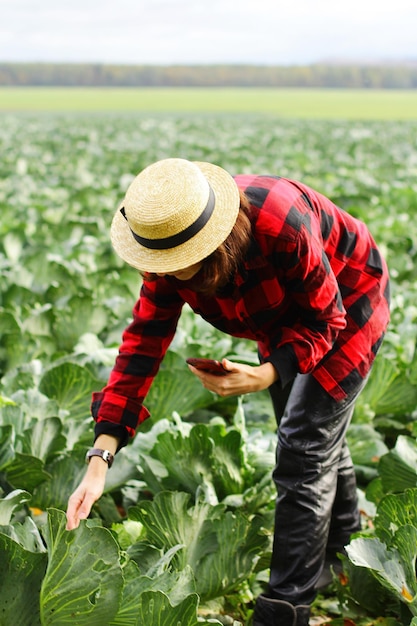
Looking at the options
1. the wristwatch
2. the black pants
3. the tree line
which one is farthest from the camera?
the tree line

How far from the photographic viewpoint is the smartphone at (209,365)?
72.7 inches

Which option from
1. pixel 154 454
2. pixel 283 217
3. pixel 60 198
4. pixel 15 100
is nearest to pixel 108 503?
pixel 154 454

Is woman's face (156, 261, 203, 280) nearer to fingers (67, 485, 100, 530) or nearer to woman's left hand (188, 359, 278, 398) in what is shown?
woman's left hand (188, 359, 278, 398)

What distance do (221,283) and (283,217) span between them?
0.21m

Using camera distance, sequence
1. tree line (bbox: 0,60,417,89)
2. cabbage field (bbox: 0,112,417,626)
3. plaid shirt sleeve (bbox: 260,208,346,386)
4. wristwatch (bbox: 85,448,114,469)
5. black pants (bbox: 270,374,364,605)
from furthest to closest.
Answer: tree line (bbox: 0,60,417,89) < black pants (bbox: 270,374,364,605) < wristwatch (bbox: 85,448,114,469) < plaid shirt sleeve (bbox: 260,208,346,386) < cabbage field (bbox: 0,112,417,626)

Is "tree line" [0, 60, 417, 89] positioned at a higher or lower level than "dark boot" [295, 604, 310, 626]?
lower

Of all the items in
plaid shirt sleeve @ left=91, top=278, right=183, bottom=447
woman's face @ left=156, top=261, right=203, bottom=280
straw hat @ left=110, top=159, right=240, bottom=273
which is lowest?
plaid shirt sleeve @ left=91, top=278, right=183, bottom=447

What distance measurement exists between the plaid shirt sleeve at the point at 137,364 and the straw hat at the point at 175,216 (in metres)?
0.30

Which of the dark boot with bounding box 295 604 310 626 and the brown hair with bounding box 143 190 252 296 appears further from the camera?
the dark boot with bounding box 295 604 310 626

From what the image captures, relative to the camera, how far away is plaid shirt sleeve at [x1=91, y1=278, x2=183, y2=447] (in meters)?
2.14

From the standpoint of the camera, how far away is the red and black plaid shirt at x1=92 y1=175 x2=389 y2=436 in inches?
76.5

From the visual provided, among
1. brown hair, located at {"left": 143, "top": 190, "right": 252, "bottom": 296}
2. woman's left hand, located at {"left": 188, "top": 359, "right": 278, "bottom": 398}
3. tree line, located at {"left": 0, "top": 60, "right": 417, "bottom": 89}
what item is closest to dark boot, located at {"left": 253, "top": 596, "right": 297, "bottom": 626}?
woman's left hand, located at {"left": 188, "top": 359, "right": 278, "bottom": 398}

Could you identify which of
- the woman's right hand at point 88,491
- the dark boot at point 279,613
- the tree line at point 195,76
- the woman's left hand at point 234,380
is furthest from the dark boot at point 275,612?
the tree line at point 195,76

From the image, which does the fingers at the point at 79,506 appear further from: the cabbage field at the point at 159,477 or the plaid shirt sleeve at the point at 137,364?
the plaid shirt sleeve at the point at 137,364
